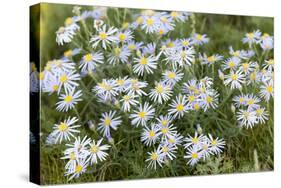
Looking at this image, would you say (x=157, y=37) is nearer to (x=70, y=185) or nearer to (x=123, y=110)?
(x=123, y=110)

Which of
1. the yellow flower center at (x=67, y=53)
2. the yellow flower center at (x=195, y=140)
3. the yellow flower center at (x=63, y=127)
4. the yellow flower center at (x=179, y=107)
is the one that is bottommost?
the yellow flower center at (x=195, y=140)

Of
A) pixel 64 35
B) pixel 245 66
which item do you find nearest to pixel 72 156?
pixel 64 35

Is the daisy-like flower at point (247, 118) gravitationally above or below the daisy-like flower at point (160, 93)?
below

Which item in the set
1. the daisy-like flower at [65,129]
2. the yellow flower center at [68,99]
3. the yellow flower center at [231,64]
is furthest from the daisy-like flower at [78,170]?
the yellow flower center at [231,64]

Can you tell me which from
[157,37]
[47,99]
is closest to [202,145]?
[157,37]

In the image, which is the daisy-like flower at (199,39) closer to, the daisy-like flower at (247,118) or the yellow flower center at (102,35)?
the daisy-like flower at (247,118)
